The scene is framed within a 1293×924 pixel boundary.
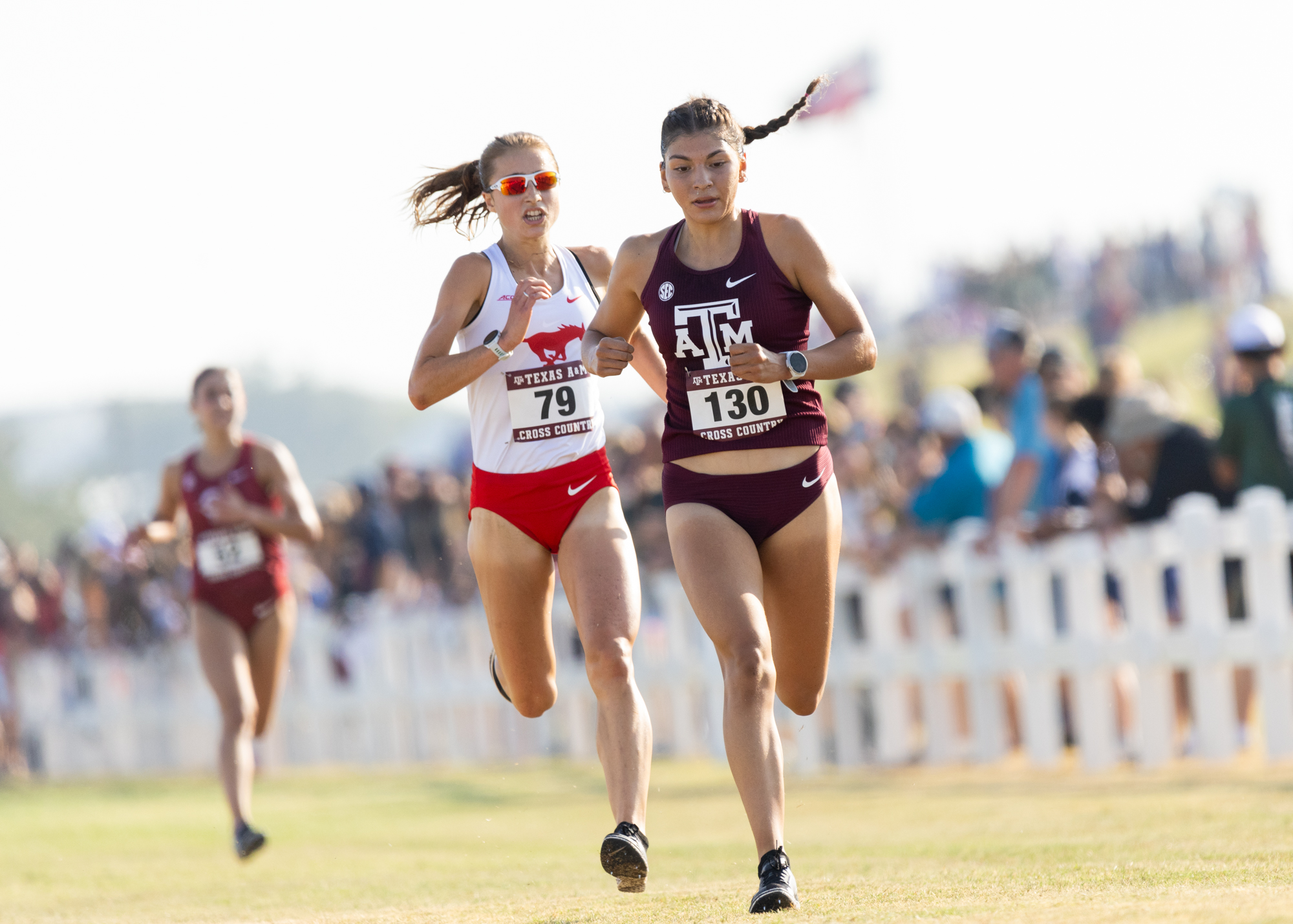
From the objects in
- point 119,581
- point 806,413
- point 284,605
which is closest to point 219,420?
point 284,605

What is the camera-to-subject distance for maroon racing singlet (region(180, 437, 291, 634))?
29.4 ft

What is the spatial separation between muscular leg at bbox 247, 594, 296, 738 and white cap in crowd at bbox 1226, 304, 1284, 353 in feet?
17.4

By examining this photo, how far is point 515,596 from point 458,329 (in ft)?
3.15

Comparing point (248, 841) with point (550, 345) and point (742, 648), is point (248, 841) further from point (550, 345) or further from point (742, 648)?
point (742, 648)

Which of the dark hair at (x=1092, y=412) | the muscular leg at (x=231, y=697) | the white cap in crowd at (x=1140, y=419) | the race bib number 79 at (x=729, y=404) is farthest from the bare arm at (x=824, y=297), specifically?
the dark hair at (x=1092, y=412)

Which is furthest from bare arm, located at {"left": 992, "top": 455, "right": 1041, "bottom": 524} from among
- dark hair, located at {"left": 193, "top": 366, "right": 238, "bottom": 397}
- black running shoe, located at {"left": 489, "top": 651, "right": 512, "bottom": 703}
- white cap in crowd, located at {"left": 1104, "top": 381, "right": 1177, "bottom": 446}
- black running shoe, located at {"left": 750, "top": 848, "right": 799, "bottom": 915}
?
black running shoe, located at {"left": 750, "top": 848, "right": 799, "bottom": 915}

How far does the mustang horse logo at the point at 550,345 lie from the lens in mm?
6109

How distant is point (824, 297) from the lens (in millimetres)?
5477

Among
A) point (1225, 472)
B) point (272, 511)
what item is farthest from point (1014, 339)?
point (272, 511)

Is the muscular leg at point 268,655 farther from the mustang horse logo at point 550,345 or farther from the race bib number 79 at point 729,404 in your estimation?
the race bib number 79 at point 729,404

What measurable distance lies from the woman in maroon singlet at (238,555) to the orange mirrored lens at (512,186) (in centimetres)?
324

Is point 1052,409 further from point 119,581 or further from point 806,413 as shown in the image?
point 119,581

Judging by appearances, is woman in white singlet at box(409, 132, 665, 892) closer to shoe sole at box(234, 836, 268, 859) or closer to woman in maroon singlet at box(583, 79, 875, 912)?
woman in maroon singlet at box(583, 79, 875, 912)

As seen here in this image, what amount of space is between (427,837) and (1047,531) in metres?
4.18
